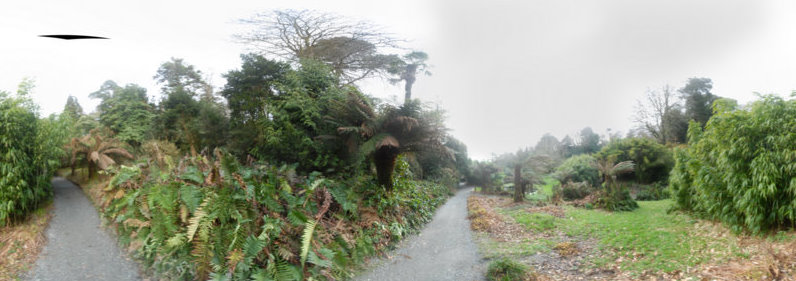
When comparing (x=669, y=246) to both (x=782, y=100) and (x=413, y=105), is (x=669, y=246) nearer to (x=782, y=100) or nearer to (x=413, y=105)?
(x=782, y=100)

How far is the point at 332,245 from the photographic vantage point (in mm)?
4969

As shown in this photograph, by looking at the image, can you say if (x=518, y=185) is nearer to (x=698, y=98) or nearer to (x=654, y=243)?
(x=654, y=243)

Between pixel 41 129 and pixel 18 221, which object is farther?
pixel 41 129

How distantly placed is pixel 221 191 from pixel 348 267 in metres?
2.02

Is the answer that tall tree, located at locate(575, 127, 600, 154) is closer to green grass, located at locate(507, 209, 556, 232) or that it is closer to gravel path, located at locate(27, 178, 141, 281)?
green grass, located at locate(507, 209, 556, 232)

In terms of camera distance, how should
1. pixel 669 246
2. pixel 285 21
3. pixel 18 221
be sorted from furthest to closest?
pixel 285 21 → pixel 18 221 → pixel 669 246

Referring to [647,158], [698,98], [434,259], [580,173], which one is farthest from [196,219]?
[698,98]

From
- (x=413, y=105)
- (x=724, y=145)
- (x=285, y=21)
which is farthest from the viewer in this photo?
(x=285, y=21)

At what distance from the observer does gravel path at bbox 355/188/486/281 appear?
4878 mm

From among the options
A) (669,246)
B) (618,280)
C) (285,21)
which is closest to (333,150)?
(618,280)

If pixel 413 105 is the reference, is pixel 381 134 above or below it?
below

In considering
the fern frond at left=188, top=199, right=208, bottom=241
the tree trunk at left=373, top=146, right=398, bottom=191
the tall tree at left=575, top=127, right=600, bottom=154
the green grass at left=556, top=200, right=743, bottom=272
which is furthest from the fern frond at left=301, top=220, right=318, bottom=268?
the tall tree at left=575, top=127, right=600, bottom=154

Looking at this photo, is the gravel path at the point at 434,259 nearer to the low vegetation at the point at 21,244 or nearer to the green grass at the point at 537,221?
the green grass at the point at 537,221

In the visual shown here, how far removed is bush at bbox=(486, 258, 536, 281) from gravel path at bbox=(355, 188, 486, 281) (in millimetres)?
215
